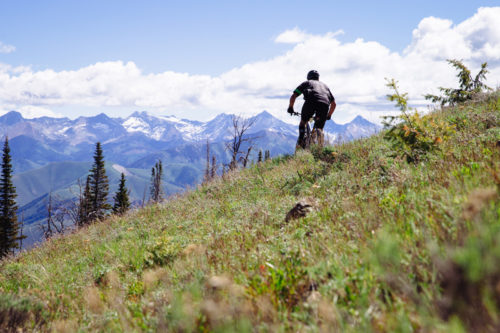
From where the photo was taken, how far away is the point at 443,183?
3.44 m

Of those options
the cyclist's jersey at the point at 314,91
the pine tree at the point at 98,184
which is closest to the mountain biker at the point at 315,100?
the cyclist's jersey at the point at 314,91

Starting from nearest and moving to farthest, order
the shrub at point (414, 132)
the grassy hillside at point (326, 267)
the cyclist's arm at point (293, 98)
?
the grassy hillside at point (326, 267) < the shrub at point (414, 132) < the cyclist's arm at point (293, 98)

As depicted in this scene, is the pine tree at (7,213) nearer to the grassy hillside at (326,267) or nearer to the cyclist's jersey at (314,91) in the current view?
the grassy hillside at (326,267)

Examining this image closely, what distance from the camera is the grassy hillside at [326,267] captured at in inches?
68.6

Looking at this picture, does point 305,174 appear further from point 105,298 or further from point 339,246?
point 105,298

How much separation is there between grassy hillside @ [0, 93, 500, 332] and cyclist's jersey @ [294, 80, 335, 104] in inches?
205

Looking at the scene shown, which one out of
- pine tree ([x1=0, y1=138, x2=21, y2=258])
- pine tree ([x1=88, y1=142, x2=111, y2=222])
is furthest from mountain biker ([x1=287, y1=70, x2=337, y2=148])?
pine tree ([x1=0, y1=138, x2=21, y2=258])

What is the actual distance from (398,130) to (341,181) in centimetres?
134

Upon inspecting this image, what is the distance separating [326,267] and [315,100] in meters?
9.31

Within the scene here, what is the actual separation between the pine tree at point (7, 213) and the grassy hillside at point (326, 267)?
58.2 m

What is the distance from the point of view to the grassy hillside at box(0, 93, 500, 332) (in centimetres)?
174

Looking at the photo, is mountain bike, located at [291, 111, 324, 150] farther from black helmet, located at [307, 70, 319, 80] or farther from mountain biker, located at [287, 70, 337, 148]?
black helmet, located at [307, 70, 319, 80]

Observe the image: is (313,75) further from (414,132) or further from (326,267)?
(326,267)

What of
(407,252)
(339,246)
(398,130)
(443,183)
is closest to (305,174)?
(398,130)
